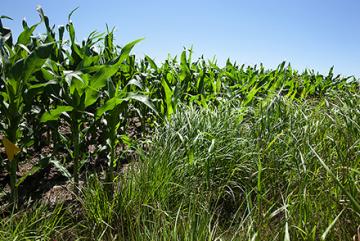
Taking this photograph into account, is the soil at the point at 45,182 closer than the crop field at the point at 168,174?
No

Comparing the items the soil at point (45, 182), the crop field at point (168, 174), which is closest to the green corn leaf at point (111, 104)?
the crop field at point (168, 174)

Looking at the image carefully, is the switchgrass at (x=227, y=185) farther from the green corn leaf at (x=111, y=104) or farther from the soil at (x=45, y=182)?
the green corn leaf at (x=111, y=104)

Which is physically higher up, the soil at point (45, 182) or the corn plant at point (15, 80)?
the corn plant at point (15, 80)

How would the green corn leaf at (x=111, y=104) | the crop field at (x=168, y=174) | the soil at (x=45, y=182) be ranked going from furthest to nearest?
the soil at (x=45, y=182) → the green corn leaf at (x=111, y=104) → the crop field at (x=168, y=174)

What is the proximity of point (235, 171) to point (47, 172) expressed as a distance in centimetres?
151

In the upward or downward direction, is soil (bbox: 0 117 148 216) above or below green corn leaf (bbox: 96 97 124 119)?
below

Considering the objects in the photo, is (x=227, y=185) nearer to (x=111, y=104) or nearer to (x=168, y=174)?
(x=168, y=174)

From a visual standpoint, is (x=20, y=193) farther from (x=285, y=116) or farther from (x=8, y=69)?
(x=285, y=116)

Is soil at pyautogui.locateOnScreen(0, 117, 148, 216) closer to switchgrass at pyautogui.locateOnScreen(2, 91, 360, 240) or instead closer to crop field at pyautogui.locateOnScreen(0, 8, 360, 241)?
crop field at pyautogui.locateOnScreen(0, 8, 360, 241)

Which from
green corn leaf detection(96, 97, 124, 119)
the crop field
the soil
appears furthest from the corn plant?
green corn leaf detection(96, 97, 124, 119)

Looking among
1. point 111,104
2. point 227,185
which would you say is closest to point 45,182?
point 111,104

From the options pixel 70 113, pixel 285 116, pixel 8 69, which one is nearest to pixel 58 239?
pixel 70 113

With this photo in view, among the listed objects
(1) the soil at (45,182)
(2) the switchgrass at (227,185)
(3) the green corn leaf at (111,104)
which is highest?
(3) the green corn leaf at (111,104)

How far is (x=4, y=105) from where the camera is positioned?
2051mm
